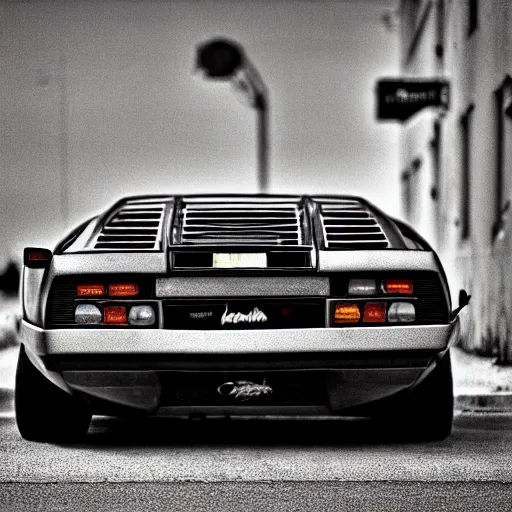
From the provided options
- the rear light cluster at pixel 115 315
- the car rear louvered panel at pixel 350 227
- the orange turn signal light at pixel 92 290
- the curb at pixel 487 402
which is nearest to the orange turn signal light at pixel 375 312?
the car rear louvered panel at pixel 350 227

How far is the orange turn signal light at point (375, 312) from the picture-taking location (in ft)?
23.8

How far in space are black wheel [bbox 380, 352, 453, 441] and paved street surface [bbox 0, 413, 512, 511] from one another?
0.09 m

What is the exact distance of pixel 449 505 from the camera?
5.75m

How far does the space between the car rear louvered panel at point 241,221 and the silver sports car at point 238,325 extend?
0.11 metres

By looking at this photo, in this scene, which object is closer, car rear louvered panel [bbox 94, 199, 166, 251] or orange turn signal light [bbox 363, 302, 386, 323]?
orange turn signal light [bbox 363, 302, 386, 323]

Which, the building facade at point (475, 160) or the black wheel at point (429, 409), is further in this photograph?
the building facade at point (475, 160)

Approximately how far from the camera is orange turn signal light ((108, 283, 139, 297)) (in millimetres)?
7227

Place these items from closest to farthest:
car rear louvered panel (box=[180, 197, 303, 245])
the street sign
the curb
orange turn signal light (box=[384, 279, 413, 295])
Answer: orange turn signal light (box=[384, 279, 413, 295]), car rear louvered panel (box=[180, 197, 303, 245]), the curb, the street sign

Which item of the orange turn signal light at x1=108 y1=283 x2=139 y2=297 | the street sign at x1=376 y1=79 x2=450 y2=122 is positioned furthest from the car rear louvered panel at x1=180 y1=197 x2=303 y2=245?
the street sign at x1=376 y1=79 x2=450 y2=122

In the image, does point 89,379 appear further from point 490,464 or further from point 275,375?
point 490,464

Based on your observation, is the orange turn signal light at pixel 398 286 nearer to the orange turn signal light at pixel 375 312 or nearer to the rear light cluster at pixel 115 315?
the orange turn signal light at pixel 375 312

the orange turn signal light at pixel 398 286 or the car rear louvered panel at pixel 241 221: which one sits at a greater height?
the car rear louvered panel at pixel 241 221

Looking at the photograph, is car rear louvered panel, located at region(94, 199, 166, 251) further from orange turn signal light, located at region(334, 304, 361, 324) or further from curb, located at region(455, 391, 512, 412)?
curb, located at region(455, 391, 512, 412)

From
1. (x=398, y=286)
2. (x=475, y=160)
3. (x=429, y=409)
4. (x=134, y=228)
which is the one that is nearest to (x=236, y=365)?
(x=398, y=286)
